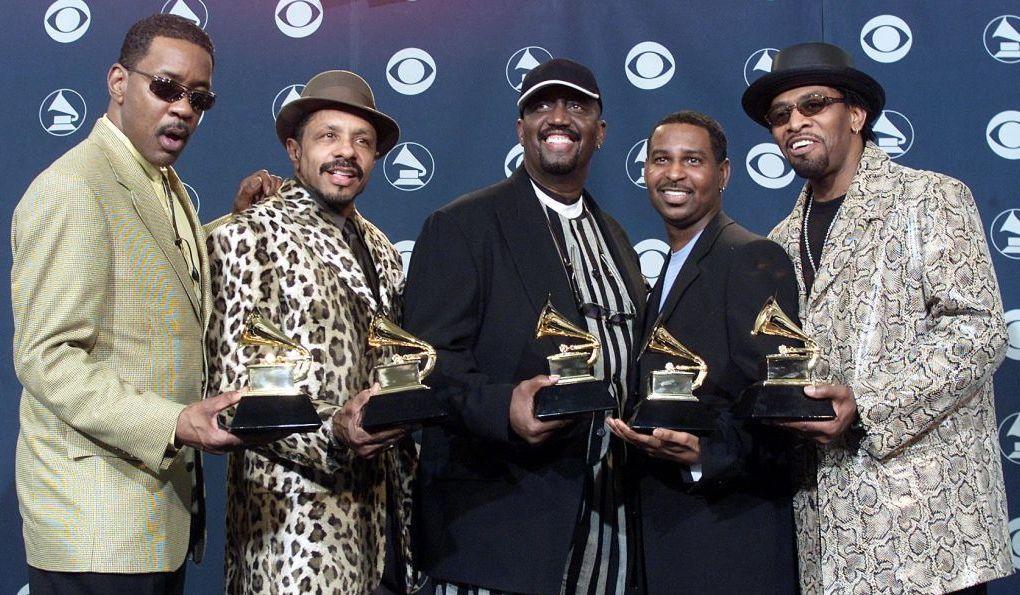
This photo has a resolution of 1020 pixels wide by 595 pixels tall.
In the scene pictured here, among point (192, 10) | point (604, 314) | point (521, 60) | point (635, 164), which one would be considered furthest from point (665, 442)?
point (192, 10)

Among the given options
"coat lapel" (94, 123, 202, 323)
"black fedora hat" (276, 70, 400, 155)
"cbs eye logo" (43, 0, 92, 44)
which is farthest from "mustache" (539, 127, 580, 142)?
"cbs eye logo" (43, 0, 92, 44)

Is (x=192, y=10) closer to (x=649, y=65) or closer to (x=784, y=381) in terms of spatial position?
(x=649, y=65)

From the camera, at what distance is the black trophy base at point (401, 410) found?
252 centimetres

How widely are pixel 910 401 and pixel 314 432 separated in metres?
1.62

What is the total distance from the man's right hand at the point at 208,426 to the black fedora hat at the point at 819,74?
2008mm

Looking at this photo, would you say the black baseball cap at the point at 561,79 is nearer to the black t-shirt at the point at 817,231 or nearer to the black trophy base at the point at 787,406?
the black t-shirt at the point at 817,231

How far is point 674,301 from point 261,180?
58.5 inches

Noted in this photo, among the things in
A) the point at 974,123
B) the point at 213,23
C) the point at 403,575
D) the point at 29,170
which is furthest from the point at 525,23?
the point at 403,575

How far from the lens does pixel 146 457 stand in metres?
2.48

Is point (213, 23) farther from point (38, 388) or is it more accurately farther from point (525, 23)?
point (38, 388)

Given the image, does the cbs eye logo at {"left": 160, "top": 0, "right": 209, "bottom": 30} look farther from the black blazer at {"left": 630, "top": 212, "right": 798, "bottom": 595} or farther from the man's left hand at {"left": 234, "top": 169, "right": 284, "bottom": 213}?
the black blazer at {"left": 630, "top": 212, "right": 798, "bottom": 595}

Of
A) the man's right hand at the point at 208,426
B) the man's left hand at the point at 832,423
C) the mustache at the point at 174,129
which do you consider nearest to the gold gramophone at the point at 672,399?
the man's left hand at the point at 832,423

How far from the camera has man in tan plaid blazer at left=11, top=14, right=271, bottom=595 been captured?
8.11 feet

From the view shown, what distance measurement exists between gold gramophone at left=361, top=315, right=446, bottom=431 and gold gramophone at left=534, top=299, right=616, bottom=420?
0.90 ft
